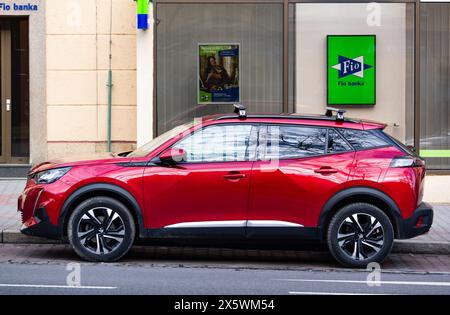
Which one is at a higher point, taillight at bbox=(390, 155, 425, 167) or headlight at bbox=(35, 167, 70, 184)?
taillight at bbox=(390, 155, 425, 167)

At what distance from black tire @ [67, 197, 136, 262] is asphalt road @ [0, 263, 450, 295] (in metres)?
0.22

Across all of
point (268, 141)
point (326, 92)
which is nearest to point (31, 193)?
point (268, 141)

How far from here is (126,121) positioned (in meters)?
16.3

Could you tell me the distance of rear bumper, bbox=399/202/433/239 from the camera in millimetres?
9742

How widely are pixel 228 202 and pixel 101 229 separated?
140 centimetres

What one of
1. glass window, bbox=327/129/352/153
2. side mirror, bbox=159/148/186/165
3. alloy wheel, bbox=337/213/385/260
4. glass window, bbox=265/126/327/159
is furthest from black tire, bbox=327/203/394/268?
side mirror, bbox=159/148/186/165

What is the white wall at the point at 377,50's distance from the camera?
614 inches

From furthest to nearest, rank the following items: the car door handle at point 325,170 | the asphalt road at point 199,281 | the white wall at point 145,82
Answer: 1. the white wall at point 145,82
2. the car door handle at point 325,170
3. the asphalt road at point 199,281

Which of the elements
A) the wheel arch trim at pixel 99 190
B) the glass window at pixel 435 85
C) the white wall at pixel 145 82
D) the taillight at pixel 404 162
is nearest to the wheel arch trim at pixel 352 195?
the taillight at pixel 404 162

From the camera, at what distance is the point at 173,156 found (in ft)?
31.9

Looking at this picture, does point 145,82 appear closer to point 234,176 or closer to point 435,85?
point 435,85

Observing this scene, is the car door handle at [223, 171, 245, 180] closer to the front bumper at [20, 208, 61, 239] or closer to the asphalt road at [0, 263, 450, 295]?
the asphalt road at [0, 263, 450, 295]

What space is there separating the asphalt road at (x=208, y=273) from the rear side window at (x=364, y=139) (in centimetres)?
137

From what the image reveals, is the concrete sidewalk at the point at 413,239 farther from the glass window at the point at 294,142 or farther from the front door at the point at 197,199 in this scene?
the front door at the point at 197,199
